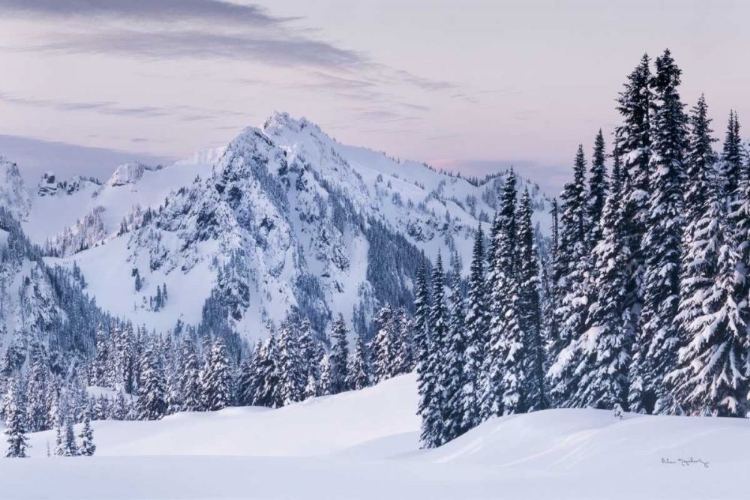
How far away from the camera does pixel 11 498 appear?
1175 centimetres

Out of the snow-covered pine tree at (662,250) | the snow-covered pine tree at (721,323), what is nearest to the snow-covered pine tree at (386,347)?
the snow-covered pine tree at (662,250)

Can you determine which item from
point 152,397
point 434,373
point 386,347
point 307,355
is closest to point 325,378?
point 307,355

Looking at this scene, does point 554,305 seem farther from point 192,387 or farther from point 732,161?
point 192,387

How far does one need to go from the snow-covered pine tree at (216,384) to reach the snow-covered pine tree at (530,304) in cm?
5903

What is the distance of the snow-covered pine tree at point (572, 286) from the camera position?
38000 millimetres

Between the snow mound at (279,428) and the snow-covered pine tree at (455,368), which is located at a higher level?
the snow-covered pine tree at (455,368)

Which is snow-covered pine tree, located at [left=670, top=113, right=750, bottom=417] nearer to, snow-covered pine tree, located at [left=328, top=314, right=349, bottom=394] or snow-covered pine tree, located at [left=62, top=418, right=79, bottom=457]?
snow-covered pine tree, located at [left=62, top=418, right=79, bottom=457]

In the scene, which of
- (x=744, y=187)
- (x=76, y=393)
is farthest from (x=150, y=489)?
(x=76, y=393)

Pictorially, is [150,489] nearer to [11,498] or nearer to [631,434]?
[11,498]

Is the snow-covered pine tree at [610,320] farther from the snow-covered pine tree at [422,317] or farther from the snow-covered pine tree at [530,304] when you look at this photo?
the snow-covered pine tree at [422,317]

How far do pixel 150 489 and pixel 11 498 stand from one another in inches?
85.0

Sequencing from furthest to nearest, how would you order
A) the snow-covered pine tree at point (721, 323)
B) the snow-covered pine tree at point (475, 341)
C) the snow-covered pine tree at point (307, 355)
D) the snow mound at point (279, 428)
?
the snow-covered pine tree at point (307, 355) → the snow mound at point (279, 428) → the snow-covered pine tree at point (475, 341) → the snow-covered pine tree at point (721, 323)

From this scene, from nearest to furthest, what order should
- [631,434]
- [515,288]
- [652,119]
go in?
[631,434] → [652,119] → [515,288]

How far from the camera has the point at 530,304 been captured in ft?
140
